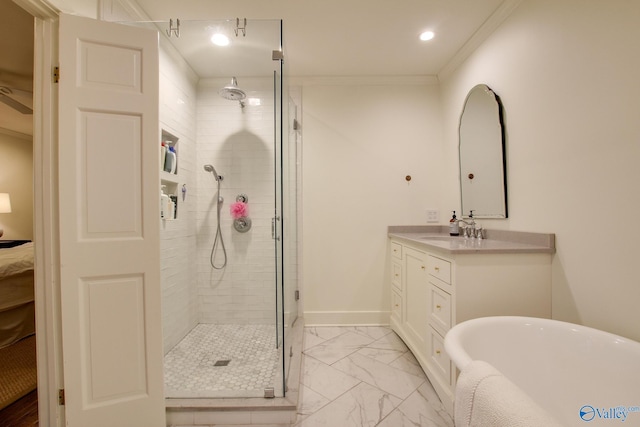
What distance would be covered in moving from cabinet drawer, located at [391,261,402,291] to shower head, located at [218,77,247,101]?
83.5 inches

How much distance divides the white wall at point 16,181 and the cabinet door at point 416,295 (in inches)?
213

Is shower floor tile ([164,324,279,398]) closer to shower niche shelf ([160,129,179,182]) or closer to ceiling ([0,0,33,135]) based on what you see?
shower niche shelf ([160,129,179,182])

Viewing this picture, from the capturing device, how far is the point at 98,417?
1268 millimetres

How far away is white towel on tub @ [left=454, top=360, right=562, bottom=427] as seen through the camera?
60 cm

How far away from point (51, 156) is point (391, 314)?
2.77 metres

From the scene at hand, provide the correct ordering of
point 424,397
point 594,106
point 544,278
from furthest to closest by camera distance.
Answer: point 424,397
point 544,278
point 594,106

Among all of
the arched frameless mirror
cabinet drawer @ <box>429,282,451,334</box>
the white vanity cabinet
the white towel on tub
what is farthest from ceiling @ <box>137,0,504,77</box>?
the white towel on tub

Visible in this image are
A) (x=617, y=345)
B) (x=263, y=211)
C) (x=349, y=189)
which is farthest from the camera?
(x=349, y=189)

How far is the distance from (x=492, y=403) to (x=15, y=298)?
3.50 m

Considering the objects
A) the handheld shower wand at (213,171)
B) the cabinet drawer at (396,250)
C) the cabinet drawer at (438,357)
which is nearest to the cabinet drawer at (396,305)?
the cabinet drawer at (396,250)

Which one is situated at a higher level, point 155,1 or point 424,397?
point 155,1

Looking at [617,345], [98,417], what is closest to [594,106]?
[617,345]

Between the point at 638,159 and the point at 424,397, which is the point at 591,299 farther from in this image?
the point at 424,397

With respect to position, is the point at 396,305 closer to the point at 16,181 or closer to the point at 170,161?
the point at 170,161
